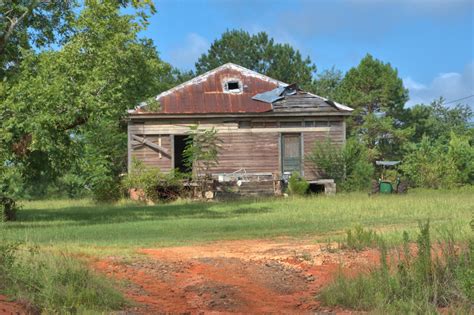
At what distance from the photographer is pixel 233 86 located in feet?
105

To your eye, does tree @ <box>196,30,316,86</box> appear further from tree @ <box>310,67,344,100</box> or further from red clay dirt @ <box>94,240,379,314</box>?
red clay dirt @ <box>94,240,379,314</box>

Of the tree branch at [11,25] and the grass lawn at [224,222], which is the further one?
the tree branch at [11,25]

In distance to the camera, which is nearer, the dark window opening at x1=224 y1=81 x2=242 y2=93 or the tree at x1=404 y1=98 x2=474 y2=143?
the dark window opening at x1=224 y1=81 x2=242 y2=93

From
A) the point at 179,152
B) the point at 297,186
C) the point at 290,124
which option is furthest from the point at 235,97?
the point at 297,186

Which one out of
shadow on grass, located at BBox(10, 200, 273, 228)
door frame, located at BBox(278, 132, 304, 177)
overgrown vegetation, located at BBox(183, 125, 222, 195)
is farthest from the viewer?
door frame, located at BBox(278, 132, 304, 177)

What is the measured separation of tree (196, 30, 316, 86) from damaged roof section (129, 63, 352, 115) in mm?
29847

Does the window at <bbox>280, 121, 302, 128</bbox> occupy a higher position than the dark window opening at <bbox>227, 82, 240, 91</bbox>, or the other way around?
the dark window opening at <bbox>227, 82, 240, 91</bbox>

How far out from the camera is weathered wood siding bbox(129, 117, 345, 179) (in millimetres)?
29828

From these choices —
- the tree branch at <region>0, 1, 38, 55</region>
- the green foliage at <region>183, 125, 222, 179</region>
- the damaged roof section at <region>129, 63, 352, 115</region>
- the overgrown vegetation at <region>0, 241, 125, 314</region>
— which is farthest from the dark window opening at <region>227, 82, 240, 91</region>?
the overgrown vegetation at <region>0, 241, 125, 314</region>

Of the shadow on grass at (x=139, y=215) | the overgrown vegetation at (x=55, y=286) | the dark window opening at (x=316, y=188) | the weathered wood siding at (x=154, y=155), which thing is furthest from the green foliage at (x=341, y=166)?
the overgrown vegetation at (x=55, y=286)

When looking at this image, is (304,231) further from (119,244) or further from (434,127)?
(434,127)

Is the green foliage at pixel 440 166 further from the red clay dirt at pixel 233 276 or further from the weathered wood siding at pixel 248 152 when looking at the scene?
the red clay dirt at pixel 233 276

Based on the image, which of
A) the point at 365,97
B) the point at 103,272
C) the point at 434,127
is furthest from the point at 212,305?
the point at 434,127

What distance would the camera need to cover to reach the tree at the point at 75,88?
634 inches
